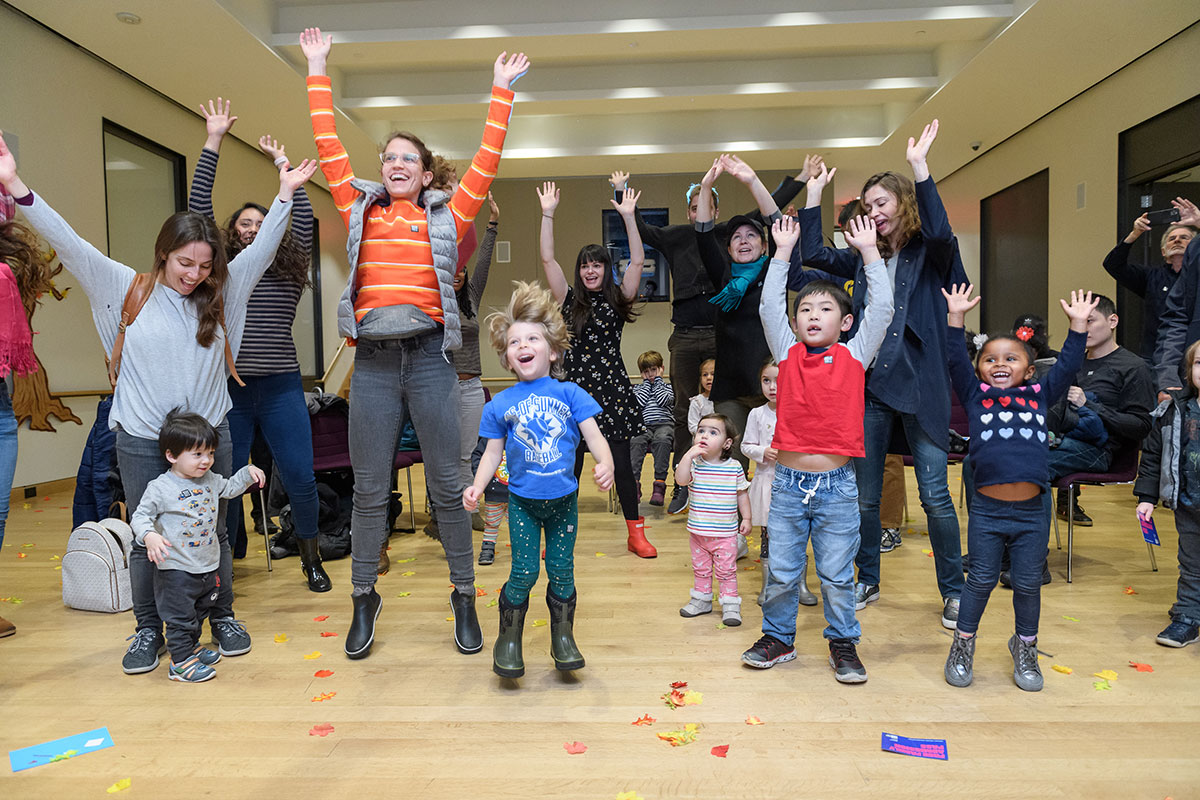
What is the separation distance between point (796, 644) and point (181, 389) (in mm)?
2138

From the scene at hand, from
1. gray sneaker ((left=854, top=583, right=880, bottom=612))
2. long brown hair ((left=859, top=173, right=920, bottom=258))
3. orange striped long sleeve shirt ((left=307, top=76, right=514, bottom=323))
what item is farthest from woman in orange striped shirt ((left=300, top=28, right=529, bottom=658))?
gray sneaker ((left=854, top=583, right=880, bottom=612))

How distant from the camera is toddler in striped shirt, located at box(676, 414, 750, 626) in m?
2.84

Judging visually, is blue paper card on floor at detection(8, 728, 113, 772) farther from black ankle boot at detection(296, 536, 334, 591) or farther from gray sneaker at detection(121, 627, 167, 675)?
black ankle boot at detection(296, 536, 334, 591)

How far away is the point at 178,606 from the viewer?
2365mm

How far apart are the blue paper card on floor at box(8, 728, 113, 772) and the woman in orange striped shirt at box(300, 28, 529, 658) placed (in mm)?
703

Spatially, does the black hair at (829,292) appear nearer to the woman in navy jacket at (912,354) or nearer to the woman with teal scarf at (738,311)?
the woman in navy jacket at (912,354)

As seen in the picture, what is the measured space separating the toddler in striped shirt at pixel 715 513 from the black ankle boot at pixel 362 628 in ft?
3.65

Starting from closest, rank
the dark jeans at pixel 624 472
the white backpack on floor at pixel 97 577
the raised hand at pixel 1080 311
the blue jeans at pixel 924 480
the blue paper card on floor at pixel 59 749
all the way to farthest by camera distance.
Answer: the blue paper card on floor at pixel 59 749 < the raised hand at pixel 1080 311 < the blue jeans at pixel 924 480 < the white backpack on floor at pixel 97 577 < the dark jeans at pixel 624 472

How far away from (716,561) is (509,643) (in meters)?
0.95

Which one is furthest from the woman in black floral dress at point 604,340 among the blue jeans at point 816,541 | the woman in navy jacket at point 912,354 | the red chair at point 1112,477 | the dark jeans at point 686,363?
the red chair at point 1112,477

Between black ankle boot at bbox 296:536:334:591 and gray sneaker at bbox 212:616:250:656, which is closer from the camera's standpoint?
gray sneaker at bbox 212:616:250:656

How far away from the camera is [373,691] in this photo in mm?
2244

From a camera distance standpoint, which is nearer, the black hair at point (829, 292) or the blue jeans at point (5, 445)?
the black hair at point (829, 292)

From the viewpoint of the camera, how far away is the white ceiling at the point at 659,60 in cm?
575
